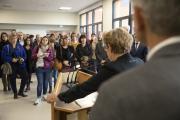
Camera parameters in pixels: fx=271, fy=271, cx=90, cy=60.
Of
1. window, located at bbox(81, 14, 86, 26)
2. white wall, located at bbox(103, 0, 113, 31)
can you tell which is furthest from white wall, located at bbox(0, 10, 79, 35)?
white wall, located at bbox(103, 0, 113, 31)

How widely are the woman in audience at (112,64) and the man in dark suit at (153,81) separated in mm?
1106

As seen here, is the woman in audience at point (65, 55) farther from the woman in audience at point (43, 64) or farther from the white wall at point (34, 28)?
the white wall at point (34, 28)

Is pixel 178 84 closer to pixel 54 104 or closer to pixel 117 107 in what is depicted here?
pixel 117 107

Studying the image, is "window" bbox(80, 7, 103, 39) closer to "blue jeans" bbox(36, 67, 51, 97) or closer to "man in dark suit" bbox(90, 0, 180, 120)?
"blue jeans" bbox(36, 67, 51, 97)

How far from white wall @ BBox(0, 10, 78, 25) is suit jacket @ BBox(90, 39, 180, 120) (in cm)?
1398

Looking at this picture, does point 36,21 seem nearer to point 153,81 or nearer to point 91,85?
point 91,85

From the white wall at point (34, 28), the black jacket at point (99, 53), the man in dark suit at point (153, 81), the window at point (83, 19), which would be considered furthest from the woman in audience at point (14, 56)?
the white wall at point (34, 28)

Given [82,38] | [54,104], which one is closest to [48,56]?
[82,38]

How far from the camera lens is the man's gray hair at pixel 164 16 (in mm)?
611

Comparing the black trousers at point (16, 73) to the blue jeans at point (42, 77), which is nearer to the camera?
the blue jeans at point (42, 77)

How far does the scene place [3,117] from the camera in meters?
4.39

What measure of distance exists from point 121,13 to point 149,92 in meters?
9.01

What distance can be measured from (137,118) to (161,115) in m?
0.05

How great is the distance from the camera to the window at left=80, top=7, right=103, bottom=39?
11.5 m
